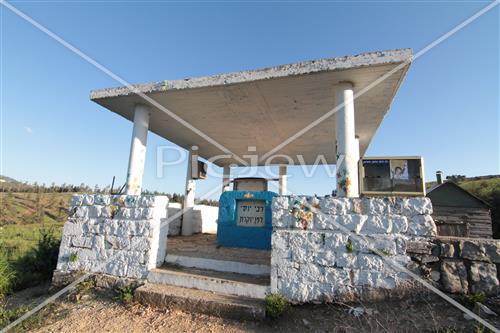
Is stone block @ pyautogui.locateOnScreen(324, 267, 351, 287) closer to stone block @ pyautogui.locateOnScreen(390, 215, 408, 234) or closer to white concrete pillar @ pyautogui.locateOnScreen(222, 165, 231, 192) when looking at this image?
stone block @ pyautogui.locateOnScreen(390, 215, 408, 234)

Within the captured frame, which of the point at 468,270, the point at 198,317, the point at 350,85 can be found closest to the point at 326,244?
the point at 468,270

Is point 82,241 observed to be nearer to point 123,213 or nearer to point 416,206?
point 123,213

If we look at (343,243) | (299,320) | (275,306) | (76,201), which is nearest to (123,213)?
(76,201)

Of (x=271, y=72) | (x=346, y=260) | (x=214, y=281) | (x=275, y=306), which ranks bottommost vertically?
(x=275, y=306)

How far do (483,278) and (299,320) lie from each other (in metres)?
2.37

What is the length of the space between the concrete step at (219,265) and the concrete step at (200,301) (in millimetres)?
676

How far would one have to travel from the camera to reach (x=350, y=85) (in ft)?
14.9

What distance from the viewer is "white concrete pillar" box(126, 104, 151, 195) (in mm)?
5356

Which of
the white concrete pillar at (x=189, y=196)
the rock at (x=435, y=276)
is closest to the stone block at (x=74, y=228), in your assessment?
the white concrete pillar at (x=189, y=196)

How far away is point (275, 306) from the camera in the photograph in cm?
329

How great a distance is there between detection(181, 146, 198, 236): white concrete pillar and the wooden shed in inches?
481

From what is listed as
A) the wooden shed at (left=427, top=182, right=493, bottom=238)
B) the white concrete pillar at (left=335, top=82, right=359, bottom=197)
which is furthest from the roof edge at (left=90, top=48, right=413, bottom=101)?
the wooden shed at (left=427, top=182, right=493, bottom=238)

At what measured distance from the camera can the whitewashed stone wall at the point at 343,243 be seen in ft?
11.1

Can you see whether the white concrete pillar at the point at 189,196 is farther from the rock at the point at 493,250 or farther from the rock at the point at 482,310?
the rock at the point at 493,250
